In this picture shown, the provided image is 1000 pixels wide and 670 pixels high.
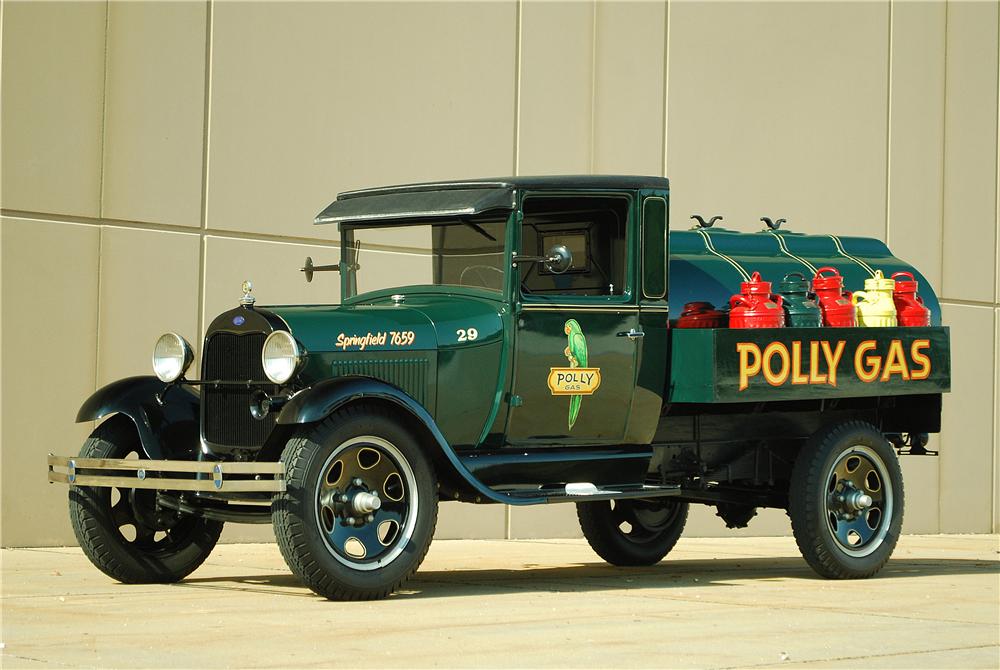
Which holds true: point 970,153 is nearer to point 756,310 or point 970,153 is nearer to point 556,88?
point 556,88

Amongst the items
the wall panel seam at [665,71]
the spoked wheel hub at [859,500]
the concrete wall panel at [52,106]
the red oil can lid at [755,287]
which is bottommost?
the spoked wheel hub at [859,500]

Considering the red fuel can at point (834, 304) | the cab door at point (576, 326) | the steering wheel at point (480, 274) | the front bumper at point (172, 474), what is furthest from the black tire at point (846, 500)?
the front bumper at point (172, 474)

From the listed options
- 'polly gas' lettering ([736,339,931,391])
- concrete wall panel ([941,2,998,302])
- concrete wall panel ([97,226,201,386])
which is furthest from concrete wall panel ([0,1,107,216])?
concrete wall panel ([941,2,998,302])

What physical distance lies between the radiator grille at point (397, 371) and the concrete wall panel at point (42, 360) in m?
3.51

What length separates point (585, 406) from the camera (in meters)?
8.60

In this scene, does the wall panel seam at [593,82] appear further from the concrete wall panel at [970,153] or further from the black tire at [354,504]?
the black tire at [354,504]

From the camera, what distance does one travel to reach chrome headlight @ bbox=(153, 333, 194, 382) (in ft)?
27.5

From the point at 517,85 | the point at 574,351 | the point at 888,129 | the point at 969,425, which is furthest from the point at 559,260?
the point at 969,425

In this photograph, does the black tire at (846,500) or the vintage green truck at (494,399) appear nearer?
the vintage green truck at (494,399)

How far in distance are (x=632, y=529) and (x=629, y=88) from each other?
4750 millimetres

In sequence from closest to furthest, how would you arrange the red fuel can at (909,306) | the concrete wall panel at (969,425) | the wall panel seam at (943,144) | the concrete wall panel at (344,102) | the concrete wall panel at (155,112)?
the red fuel can at (909,306)
the concrete wall panel at (155,112)
the concrete wall panel at (344,102)
the concrete wall panel at (969,425)
the wall panel seam at (943,144)

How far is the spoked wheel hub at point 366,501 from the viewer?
740 centimetres

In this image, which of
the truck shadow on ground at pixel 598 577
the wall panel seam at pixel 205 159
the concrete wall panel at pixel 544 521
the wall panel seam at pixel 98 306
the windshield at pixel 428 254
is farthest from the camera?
the concrete wall panel at pixel 544 521

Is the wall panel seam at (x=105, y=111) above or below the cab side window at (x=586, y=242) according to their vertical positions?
above
